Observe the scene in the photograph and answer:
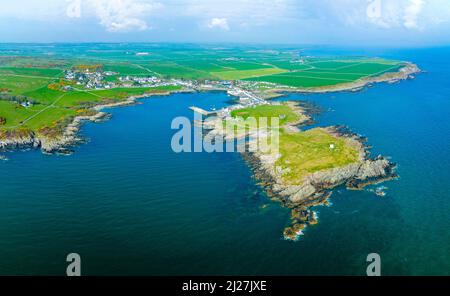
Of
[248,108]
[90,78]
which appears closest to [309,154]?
[248,108]

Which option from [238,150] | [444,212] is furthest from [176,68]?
[444,212]

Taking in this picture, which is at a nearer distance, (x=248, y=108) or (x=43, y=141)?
(x=43, y=141)

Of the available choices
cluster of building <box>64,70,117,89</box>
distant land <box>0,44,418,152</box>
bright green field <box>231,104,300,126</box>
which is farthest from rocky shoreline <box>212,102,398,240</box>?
cluster of building <box>64,70,117,89</box>

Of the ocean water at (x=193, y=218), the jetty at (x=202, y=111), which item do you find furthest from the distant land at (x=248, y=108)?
the ocean water at (x=193, y=218)

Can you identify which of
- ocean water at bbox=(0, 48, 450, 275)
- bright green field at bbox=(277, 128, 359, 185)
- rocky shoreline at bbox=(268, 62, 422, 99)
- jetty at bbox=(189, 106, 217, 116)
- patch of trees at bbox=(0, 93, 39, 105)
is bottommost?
ocean water at bbox=(0, 48, 450, 275)

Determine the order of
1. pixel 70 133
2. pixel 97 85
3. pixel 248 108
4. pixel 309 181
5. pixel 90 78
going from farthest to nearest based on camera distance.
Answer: pixel 90 78 < pixel 97 85 < pixel 248 108 < pixel 70 133 < pixel 309 181

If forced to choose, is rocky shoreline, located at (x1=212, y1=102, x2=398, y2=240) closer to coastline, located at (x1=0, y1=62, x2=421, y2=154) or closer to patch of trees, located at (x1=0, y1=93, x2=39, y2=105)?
coastline, located at (x1=0, y1=62, x2=421, y2=154)

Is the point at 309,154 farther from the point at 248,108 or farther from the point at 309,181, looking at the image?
the point at 248,108

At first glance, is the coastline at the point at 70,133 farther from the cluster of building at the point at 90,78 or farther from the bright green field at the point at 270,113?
the bright green field at the point at 270,113
